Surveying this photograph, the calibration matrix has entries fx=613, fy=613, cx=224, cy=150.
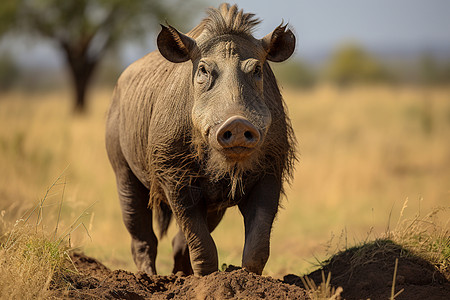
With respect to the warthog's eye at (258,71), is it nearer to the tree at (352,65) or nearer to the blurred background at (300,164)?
the blurred background at (300,164)

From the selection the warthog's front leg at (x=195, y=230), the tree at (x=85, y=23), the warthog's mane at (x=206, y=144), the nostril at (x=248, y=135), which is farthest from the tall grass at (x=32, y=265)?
the tree at (x=85, y=23)

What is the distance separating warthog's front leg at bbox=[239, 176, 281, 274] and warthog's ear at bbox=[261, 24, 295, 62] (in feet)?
3.24

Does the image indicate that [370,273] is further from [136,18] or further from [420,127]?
[136,18]

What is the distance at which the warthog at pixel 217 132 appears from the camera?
424cm

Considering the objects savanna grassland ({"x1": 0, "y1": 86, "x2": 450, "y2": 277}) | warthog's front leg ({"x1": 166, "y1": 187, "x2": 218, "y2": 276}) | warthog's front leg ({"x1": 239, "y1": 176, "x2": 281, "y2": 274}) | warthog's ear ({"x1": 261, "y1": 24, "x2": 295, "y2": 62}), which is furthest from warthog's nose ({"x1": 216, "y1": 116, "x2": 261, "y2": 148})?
savanna grassland ({"x1": 0, "y1": 86, "x2": 450, "y2": 277})

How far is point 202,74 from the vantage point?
4.56 m

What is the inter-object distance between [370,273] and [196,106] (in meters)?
1.77

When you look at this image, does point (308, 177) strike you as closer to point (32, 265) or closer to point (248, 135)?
point (248, 135)

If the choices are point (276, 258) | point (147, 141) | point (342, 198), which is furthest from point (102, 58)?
point (147, 141)

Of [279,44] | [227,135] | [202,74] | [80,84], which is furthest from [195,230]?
[80,84]

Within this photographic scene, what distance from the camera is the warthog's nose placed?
3.88 metres

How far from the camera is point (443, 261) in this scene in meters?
4.70

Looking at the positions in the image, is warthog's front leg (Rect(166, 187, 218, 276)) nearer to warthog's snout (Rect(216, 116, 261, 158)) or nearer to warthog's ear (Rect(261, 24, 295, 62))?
warthog's snout (Rect(216, 116, 261, 158))

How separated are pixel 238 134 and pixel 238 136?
14 millimetres
